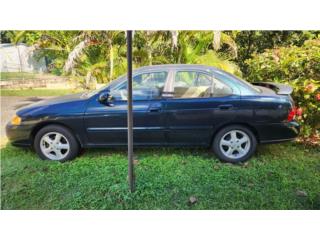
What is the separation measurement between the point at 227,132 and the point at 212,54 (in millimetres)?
3133

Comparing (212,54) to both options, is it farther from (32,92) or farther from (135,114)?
(32,92)

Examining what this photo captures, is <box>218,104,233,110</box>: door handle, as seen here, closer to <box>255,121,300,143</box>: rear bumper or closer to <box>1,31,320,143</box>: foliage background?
<box>255,121,300,143</box>: rear bumper

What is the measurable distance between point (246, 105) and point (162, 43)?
134 inches

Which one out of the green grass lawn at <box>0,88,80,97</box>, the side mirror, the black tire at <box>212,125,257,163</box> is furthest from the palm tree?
the green grass lawn at <box>0,88,80,97</box>

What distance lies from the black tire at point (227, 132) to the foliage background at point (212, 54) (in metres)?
1.19

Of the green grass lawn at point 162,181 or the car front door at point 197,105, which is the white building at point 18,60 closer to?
the green grass lawn at point 162,181

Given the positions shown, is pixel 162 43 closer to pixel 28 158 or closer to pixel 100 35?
pixel 100 35

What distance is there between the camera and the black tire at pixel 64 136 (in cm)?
395

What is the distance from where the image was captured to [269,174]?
12.2 feet

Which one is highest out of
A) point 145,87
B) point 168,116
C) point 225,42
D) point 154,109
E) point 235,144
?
point 225,42

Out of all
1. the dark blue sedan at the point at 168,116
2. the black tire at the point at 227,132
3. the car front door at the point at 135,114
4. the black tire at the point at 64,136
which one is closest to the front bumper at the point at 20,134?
the dark blue sedan at the point at 168,116

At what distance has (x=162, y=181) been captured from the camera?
137 inches

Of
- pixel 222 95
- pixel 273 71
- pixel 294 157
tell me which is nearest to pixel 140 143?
pixel 222 95

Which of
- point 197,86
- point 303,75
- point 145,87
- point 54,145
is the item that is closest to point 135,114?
point 145,87
